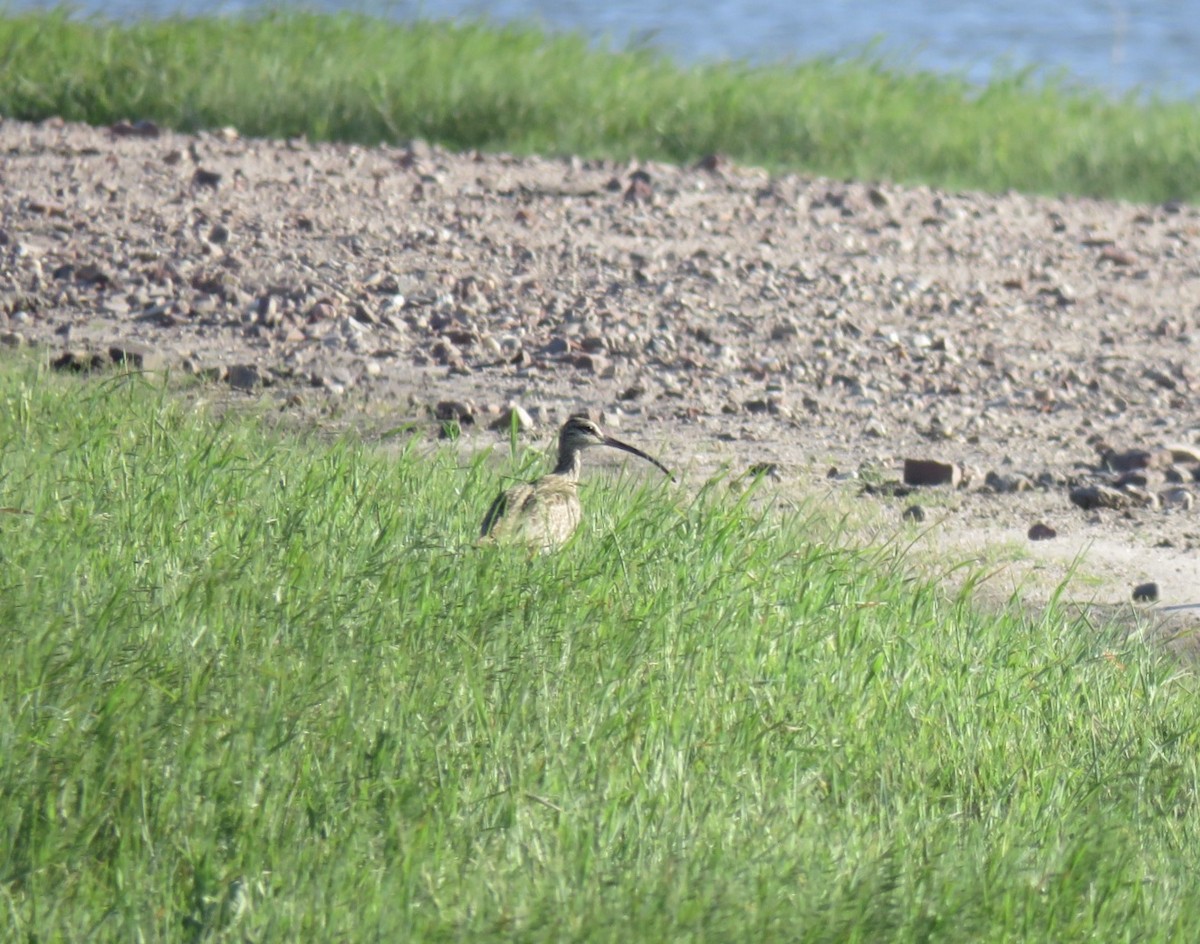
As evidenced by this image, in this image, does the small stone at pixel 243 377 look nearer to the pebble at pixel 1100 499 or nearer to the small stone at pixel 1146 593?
the pebble at pixel 1100 499

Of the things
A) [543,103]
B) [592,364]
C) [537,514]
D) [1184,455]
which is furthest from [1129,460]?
[543,103]

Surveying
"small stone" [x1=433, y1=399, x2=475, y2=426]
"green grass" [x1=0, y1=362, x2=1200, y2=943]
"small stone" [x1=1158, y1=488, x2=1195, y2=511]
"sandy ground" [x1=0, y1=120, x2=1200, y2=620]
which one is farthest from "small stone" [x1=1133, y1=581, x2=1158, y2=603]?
"small stone" [x1=433, y1=399, x2=475, y2=426]

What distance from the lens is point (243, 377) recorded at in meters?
7.66

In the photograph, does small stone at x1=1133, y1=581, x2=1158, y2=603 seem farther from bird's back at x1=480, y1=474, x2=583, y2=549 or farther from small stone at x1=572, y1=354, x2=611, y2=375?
small stone at x1=572, y1=354, x2=611, y2=375

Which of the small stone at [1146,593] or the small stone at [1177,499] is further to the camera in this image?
the small stone at [1177,499]

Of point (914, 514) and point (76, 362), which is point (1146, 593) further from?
point (76, 362)

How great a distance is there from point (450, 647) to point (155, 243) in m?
5.40

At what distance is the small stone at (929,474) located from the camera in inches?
283

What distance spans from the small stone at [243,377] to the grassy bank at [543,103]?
197 inches

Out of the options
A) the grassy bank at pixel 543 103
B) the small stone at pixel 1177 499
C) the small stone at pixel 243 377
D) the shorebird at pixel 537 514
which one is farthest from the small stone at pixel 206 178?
the small stone at pixel 1177 499

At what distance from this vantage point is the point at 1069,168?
13.7m

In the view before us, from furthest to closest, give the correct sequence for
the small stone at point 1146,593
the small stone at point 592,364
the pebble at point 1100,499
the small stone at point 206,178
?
1. the small stone at point 206,178
2. the small stone at point 592,364
3. the pebble at point 1100,499
4. the small stone at point 1146,593

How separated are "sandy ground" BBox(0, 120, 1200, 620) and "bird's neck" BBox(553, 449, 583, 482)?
81 cm

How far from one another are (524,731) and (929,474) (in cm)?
332
